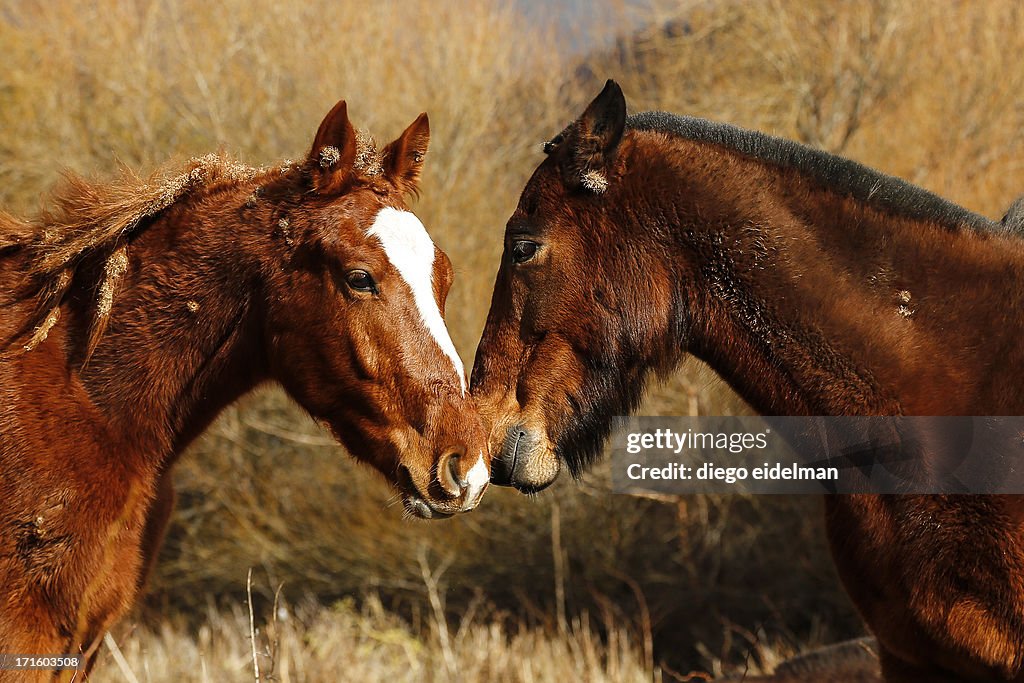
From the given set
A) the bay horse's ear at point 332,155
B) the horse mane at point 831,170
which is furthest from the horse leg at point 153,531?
the horse mane at point 831,170

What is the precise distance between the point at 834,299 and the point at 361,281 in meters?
1.55

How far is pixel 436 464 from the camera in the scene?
3287 millimetres

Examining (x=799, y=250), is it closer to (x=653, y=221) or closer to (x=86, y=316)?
(x=653, y=221)

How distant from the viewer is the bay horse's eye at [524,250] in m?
3.73

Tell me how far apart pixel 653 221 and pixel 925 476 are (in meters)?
1.20

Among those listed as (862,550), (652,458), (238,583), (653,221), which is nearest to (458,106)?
A: (652,458)

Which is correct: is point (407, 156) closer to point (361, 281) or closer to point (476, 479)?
point (361, 281)

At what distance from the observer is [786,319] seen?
138 inches

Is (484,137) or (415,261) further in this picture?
(484,137)

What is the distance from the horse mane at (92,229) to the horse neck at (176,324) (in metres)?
0.06

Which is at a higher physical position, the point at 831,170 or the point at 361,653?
the point at 831,170

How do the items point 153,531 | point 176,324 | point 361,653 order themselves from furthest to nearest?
point 361,653 < point 153,531 < point 176,324

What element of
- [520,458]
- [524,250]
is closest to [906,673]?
[520,458]

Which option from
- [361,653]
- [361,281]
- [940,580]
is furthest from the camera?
[361,653]
